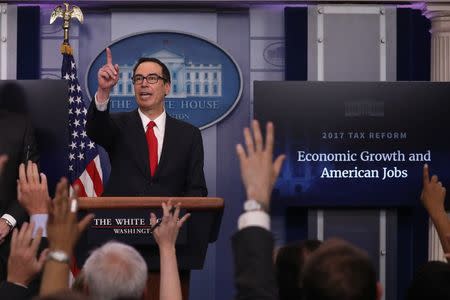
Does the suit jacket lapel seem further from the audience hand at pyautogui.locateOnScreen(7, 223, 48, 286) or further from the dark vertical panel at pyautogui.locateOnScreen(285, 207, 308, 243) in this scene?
the dark vertical panel at pyautogui.locateOnScreen(285, 207, 308, 243)

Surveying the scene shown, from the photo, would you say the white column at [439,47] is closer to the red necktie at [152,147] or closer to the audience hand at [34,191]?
the red necktie at [152,147]

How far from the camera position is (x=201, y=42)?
668cm

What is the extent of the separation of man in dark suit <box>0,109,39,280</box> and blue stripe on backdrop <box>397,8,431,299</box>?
298cm

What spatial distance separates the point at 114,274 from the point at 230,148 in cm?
430

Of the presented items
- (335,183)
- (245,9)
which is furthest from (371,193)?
(245,9)

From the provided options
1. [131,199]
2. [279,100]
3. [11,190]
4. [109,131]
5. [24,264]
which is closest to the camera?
[24,264]

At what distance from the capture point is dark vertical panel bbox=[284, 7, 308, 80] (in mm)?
6680

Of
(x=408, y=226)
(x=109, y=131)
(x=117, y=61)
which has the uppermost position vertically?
(x=117, y=61)

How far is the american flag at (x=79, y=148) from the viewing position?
20.1 ft

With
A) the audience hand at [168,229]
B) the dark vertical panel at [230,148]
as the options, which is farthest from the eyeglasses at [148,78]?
the dark vertical panel at [230,148]

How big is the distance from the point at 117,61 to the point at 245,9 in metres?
0.98

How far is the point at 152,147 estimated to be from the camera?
4.24 m

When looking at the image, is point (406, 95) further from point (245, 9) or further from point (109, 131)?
point (109, 131)

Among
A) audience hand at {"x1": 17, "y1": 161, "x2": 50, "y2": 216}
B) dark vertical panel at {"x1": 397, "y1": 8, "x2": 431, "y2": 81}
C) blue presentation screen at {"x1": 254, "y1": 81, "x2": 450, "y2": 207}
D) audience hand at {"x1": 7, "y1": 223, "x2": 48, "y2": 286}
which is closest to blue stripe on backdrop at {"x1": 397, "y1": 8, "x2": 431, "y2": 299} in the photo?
dark vertical panel at {"x1": 397, "y1": 8, "x2": 431, "y2": 81}
